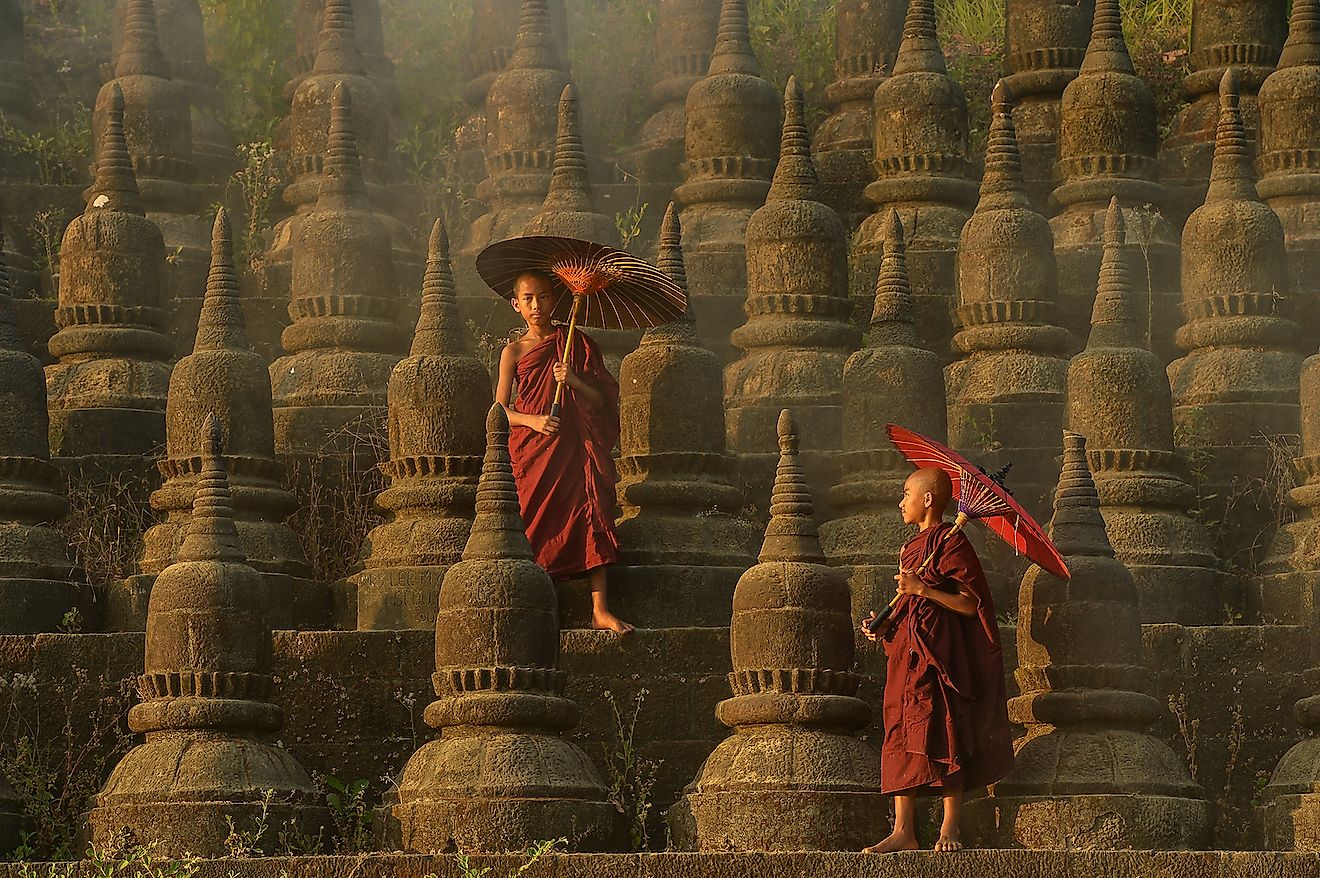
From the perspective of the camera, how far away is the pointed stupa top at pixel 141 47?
67.3 ft

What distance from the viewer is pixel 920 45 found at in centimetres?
1958

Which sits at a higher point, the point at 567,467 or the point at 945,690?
the point at 567,467

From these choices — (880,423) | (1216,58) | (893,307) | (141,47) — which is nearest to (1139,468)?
(880,423)

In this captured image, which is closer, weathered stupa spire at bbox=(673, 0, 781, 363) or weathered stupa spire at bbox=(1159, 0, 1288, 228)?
weathered stupa spire at bbox=(673, 0, 781, 363)

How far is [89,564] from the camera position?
1684 centimetres

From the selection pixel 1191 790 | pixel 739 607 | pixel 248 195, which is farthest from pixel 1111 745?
pixel 248 195

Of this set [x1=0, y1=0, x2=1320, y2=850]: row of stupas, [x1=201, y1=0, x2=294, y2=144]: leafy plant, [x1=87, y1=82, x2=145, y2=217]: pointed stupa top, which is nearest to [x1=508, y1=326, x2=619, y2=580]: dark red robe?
[x1=0, y1=0, x2=1320, y2=850]: row of stupas

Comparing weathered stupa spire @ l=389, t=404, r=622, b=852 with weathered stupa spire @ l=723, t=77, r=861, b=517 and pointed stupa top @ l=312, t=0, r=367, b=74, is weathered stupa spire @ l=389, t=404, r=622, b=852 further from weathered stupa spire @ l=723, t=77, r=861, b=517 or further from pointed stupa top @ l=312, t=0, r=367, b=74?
pointed stupa top @ l=312, t=0, r=367, b=74

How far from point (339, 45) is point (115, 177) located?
8.57ft

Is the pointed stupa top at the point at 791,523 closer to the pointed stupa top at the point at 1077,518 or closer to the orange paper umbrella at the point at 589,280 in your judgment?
the pointed stupa top at the point at 1077,518

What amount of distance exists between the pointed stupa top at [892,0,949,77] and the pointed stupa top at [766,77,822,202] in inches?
58.9

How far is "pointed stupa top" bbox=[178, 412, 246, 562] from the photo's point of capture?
14414mm

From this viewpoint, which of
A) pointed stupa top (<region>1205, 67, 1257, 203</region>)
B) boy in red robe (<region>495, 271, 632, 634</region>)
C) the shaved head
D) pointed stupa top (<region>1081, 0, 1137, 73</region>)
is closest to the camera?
the shaved head

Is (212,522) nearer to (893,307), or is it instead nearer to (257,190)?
(893,307)
